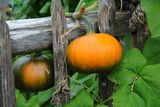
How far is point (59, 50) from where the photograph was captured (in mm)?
1728

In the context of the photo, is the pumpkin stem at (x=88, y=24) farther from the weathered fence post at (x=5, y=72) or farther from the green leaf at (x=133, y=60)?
the weathered fence post at (x=5, y=72)

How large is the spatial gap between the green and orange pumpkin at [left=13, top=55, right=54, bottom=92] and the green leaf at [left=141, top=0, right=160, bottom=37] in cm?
42

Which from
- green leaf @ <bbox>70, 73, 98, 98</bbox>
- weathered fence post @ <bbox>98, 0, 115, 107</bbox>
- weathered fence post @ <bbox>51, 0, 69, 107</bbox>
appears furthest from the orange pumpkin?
green leaf @ <bbox>70, 73, 98, 98</bbox>

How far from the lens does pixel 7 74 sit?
1614mm

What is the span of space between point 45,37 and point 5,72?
0.21m

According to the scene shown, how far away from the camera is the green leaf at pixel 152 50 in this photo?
192cm

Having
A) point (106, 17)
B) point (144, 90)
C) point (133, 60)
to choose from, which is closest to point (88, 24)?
point (106, 17)

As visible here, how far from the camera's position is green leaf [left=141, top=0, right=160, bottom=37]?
1783mm

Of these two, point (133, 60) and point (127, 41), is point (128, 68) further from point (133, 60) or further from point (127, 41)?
point (127, 41)

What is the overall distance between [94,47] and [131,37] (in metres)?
0.40

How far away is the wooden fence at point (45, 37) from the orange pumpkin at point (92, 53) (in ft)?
0.19

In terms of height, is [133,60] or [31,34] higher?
[31,34]

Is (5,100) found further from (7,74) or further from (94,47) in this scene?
(94,47)

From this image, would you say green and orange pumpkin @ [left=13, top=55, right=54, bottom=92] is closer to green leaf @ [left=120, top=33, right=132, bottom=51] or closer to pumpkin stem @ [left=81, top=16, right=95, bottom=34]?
pumpkin stem @ [left=81, top=16, right=95, bottom=34]
